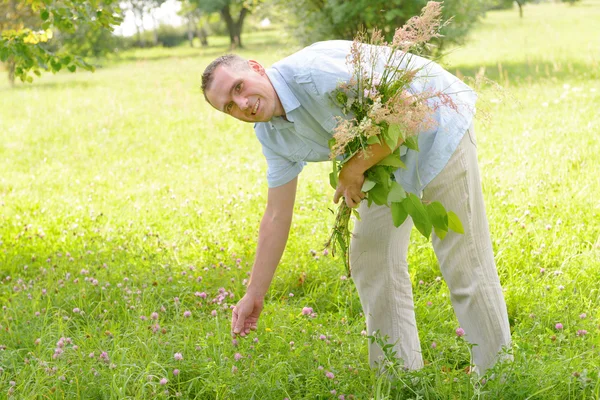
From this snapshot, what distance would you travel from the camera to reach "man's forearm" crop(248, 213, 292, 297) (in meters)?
3.12

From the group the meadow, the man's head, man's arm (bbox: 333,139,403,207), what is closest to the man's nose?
the man's head

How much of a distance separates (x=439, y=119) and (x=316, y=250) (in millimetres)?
2190

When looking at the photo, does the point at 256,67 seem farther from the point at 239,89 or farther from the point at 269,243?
the point at 269,243

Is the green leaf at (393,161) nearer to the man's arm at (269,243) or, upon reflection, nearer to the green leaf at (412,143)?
the green leaf at (412,143)

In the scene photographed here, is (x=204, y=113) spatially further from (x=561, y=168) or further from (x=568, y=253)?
(x=568, y=253)

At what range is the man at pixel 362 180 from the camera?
271 centimetres

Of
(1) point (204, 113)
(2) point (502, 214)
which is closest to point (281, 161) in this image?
(2) point (502, 214)

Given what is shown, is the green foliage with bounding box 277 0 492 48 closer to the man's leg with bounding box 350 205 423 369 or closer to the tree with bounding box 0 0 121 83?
the tree with bounding box 0 0 121 83

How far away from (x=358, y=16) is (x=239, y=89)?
Result: 13.1 metres

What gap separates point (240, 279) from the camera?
14.6 feet

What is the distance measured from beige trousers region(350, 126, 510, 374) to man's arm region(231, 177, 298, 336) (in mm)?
321

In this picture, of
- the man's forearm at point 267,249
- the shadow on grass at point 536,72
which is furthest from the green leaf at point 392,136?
the shadow on grass at point 536,72

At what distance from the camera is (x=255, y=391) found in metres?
2.98

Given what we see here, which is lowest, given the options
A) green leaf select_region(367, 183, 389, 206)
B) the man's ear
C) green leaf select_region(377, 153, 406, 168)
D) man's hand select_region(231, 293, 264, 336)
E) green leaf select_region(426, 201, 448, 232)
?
man's hand select_region(231, 293, 264, 336)
